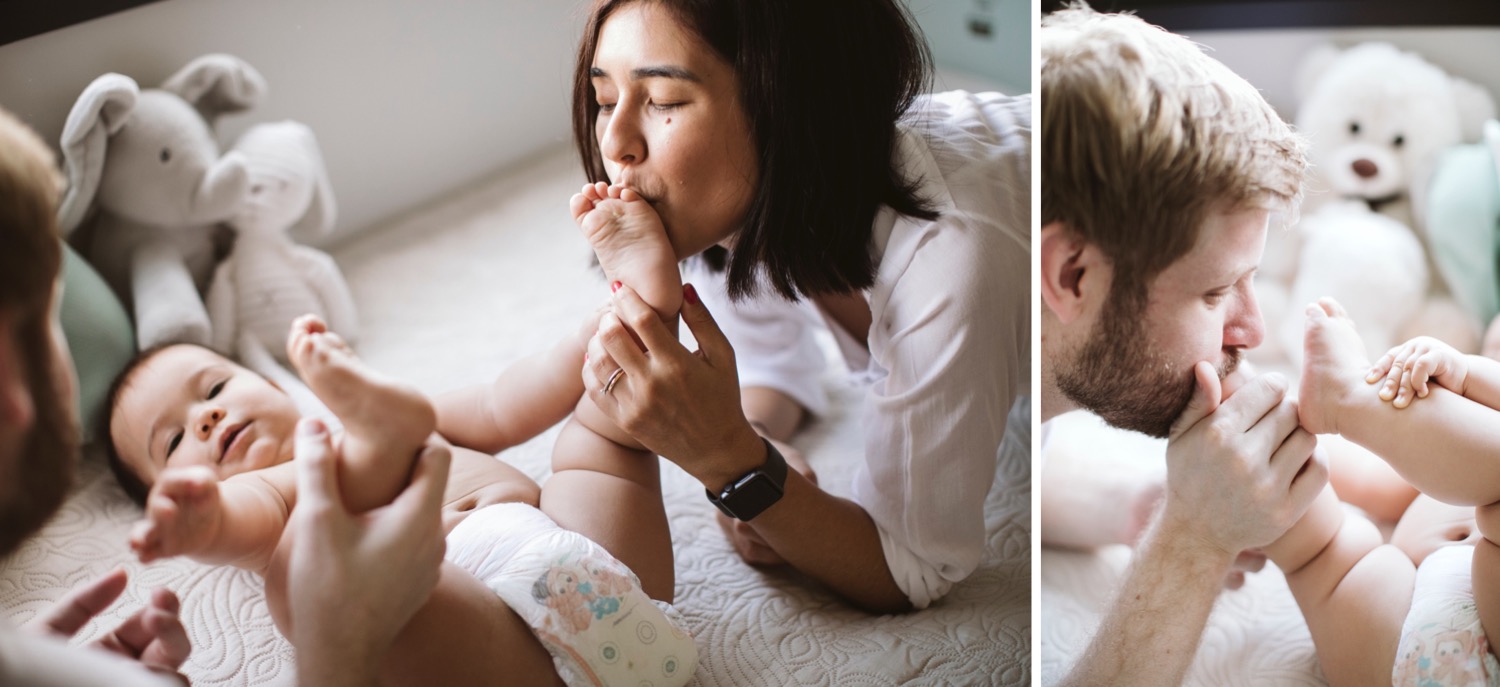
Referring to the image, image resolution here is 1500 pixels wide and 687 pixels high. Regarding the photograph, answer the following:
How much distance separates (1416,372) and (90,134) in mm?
928

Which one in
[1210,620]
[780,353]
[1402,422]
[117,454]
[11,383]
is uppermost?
[11,383]

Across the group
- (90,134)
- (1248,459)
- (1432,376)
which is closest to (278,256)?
(90,134)

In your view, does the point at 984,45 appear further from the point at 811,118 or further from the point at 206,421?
the point at 206,421

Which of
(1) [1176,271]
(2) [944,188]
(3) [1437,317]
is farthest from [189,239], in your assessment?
(3) [1437,317]

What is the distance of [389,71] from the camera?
0.85 m

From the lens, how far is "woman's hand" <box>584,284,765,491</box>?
81 centimetres

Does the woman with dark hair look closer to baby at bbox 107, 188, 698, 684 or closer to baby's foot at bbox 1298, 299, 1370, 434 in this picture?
baby at bbox 107, 188, 698, 684

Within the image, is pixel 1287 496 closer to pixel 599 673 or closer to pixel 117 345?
pixel 599 673

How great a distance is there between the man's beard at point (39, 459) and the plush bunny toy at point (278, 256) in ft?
0.67

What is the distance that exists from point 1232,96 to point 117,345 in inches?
30.3

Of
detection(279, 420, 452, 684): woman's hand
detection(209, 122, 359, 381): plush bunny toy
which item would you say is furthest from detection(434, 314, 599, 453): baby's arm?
detection(279, 420, 452, 684): woman's hand

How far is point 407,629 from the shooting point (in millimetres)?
667

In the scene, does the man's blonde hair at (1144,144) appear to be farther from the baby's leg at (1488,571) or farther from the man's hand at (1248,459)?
the baby's leg at (1488,571)

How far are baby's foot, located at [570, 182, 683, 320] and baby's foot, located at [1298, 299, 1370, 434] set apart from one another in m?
0.47
